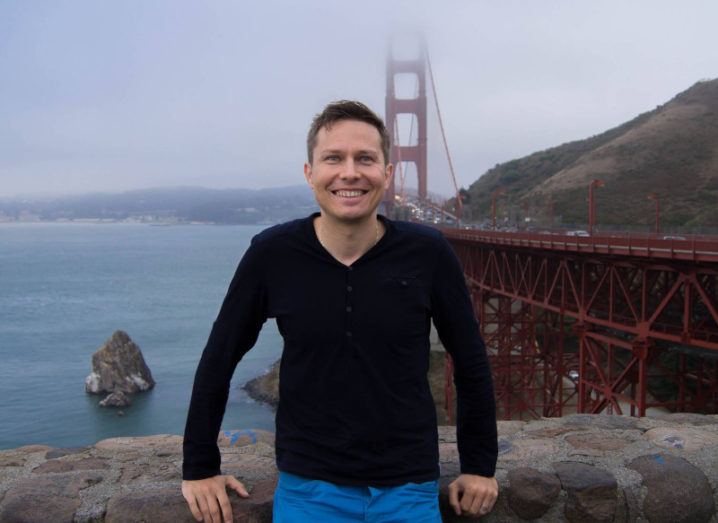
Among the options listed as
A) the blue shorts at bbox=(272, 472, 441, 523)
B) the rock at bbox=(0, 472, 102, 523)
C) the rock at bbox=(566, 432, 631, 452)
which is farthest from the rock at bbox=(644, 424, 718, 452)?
the rock at bbox=(0, 472, 102, 523)

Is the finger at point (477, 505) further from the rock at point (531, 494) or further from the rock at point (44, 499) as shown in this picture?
the rock at point (44, 499)

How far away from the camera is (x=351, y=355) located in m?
1.76

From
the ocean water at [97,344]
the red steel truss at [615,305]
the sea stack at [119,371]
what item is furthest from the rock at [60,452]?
the sea stack at [119,371]

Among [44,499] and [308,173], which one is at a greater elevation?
[308,173]

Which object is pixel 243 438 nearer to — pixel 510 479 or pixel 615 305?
pixel 510 479

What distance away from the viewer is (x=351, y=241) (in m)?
1.82

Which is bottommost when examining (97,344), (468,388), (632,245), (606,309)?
(97,344)

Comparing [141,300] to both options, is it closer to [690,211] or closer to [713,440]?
[690,211]

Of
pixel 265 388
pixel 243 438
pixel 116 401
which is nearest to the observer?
pixel 243 438

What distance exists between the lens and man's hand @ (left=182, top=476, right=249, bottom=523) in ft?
5.91

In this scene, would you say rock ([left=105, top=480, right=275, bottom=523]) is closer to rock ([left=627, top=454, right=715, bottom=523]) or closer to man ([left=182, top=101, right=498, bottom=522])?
man ([left=182, top=101, right=498, bottom=522])

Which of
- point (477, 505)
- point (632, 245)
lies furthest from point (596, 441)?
point (632, 245)

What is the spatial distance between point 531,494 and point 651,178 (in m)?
44.0

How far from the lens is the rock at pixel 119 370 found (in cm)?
2884
